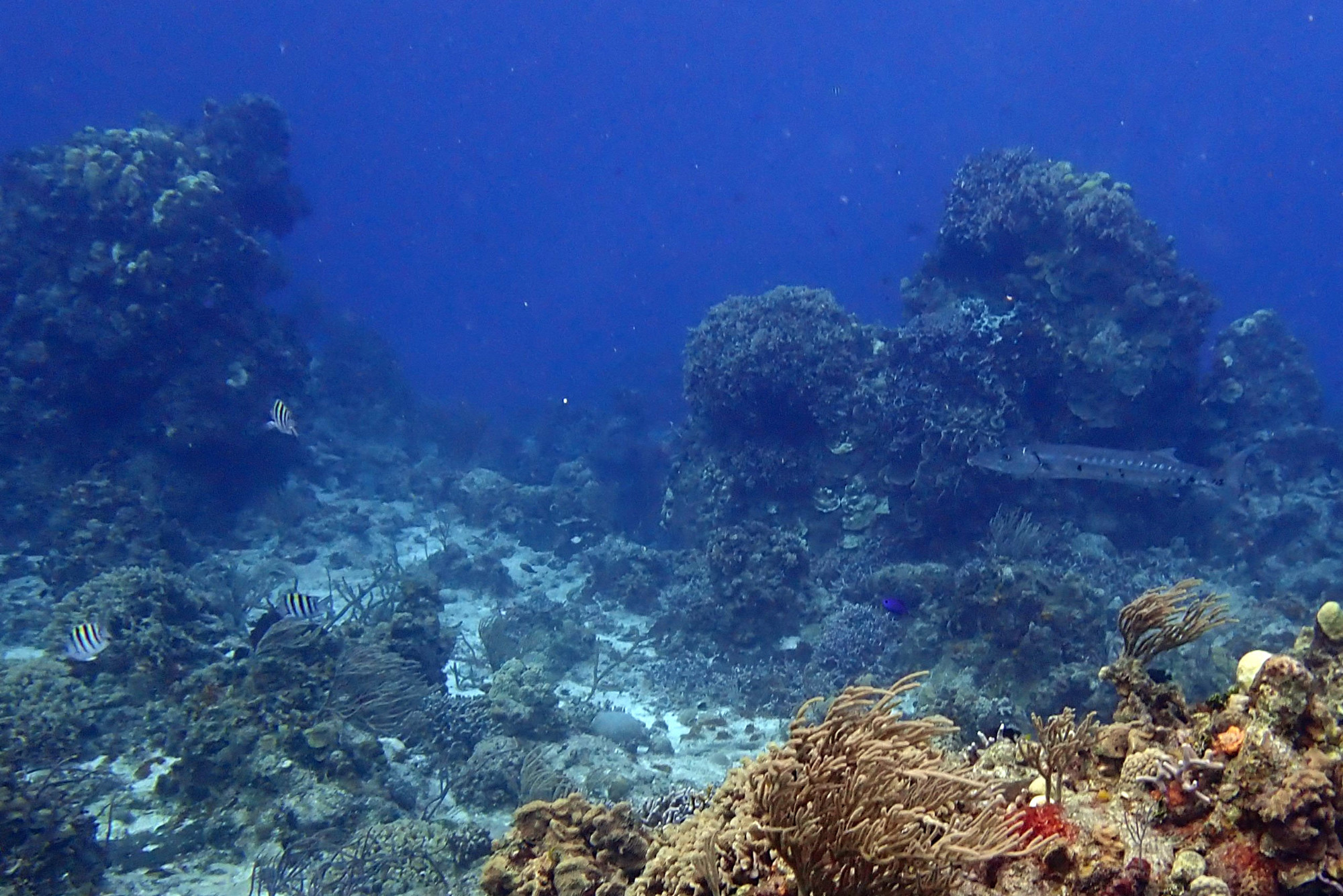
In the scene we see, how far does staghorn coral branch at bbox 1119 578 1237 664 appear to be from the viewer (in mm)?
3176

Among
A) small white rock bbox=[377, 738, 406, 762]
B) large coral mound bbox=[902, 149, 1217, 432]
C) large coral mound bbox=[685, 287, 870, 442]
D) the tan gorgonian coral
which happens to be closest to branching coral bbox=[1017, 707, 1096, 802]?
the tan gorgonian coral

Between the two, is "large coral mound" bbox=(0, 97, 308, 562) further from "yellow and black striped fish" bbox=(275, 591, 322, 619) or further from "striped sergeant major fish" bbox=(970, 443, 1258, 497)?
"striped sergeant major fish" bbox=(970, 443, 1258, 497)

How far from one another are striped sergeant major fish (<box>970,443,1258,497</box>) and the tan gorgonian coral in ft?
29.1

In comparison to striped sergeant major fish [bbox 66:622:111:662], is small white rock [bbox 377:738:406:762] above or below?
below

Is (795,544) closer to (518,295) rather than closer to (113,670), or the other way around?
(113,670)

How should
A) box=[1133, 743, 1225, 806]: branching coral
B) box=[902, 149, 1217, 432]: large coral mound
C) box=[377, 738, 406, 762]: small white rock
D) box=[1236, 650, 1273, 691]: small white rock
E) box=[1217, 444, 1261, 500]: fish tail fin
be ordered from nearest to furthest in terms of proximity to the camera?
box=[1133, 743, 1225, 806]: branching coral, box=[1236, 650, 1273, 691]: small white rock, box=[377, 738, 406, 762]: small white rock, box=[1217, 444, 1261, 500]: fish tail fin, box=[902, 149, 1217, 432]: large coral mound

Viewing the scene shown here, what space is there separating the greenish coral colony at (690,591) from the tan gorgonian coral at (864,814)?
0.05ft

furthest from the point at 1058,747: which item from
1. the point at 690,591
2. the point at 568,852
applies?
the point at 690,591

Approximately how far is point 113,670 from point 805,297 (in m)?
11.7

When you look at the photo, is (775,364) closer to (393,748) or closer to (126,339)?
(393,748)

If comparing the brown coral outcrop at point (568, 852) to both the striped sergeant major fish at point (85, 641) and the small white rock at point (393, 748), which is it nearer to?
the small white rock at point (393, 748)

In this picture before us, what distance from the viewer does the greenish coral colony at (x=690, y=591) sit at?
8.03 ft

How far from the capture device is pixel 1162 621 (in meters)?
3.19

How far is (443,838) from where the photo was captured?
559 cm
